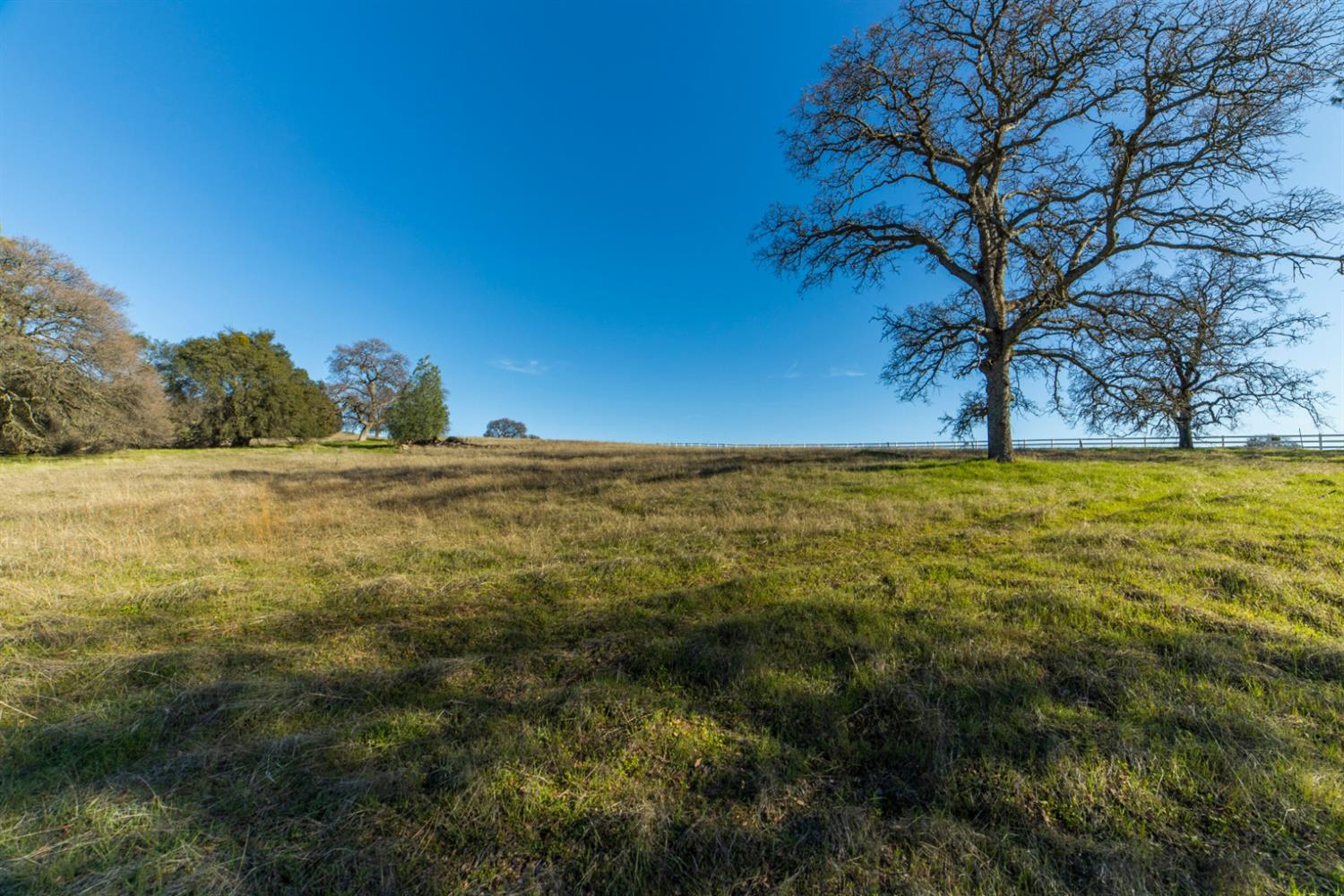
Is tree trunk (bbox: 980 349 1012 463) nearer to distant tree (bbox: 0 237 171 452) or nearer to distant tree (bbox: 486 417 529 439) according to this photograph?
distant tree (bbox: 0 237 171 452)

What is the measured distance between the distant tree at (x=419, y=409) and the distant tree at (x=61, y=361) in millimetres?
16955

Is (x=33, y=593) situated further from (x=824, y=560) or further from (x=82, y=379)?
(x=82, y=379)

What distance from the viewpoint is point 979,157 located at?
51.4 feet

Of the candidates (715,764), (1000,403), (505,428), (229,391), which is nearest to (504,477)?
(715,764)

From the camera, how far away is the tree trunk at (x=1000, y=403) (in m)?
15.9

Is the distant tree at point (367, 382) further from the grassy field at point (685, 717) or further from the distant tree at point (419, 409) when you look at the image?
the grassy field at point (685, 717)

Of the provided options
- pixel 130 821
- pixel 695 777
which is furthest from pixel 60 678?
pixel 695 777

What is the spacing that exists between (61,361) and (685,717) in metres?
42.8

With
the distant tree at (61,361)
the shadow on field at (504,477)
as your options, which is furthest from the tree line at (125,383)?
the shadow on field at (504,477)

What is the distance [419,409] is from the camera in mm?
45688

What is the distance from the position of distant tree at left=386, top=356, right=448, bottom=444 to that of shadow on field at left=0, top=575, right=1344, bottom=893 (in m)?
46.6

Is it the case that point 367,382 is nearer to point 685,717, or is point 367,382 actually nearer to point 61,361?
point 61,361

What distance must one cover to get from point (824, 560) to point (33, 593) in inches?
391

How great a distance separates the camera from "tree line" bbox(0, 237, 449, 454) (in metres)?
25.6
